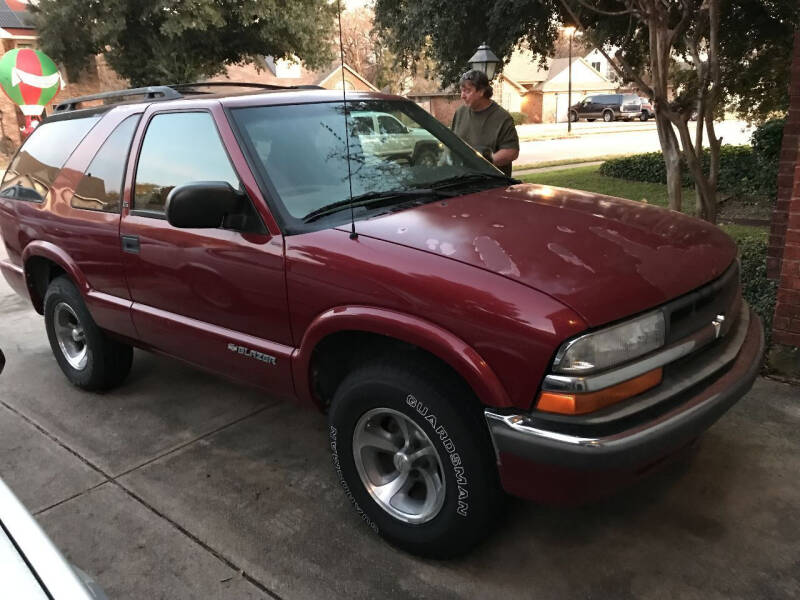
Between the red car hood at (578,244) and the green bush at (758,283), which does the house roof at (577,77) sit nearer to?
the green bush at (758,283)

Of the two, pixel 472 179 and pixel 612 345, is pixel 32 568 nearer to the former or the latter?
pixel 612 345

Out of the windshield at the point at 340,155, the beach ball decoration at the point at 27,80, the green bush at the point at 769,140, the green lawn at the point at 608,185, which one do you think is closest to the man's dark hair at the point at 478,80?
the windshield at the point at 340,155

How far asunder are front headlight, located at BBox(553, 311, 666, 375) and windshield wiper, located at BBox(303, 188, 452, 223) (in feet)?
4.05

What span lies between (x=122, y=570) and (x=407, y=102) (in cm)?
292

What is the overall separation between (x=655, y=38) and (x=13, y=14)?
2893 centimetres

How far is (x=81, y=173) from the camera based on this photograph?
4074 mm

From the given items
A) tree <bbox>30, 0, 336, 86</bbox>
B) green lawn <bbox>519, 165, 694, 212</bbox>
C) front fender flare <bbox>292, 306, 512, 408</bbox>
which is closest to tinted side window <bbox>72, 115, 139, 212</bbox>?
front fender flare <bbox>292, 306, 512, 408</bbox>

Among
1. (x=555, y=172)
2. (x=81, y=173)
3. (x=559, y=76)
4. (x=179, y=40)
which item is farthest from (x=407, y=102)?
(x=559, y=76)

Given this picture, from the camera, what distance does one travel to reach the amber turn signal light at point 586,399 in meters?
2.16

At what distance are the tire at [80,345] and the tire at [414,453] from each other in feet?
7.17

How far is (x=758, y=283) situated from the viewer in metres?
5.28

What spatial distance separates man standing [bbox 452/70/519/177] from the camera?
5383mm

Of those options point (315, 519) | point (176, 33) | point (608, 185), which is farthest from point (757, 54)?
point (176, 33)

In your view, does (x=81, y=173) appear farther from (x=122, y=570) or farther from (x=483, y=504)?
(x=483, y=504)
